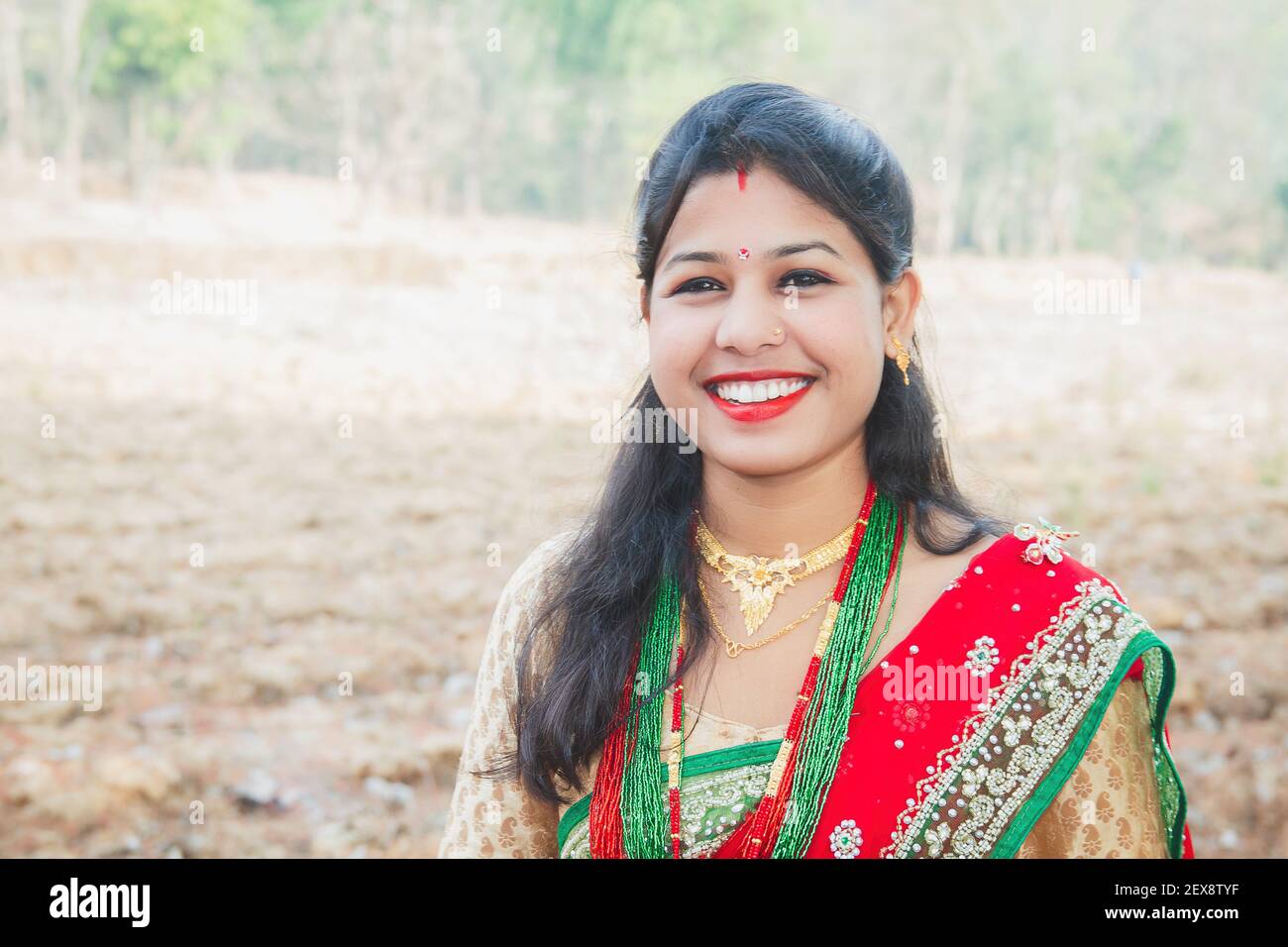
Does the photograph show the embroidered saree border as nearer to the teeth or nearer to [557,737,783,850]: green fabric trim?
[557,737,783,850]: green fabric trim

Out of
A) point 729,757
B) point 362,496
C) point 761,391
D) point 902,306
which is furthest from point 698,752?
point 362,496

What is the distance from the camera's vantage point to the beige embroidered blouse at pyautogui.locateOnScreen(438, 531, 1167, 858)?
1.58 metres

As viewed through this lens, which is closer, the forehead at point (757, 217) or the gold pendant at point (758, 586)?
the forehead at point (757, 217)

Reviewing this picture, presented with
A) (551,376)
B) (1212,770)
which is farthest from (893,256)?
(551,376)

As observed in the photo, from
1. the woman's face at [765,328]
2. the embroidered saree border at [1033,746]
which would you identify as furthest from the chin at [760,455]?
the embroidered saree border at [1033,746]

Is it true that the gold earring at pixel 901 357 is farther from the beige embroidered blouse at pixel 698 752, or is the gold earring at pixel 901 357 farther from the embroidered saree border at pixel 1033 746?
the beige embroidered blouse at pixel 698 752

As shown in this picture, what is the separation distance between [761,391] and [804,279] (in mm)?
174

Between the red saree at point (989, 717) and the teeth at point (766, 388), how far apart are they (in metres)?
0.41

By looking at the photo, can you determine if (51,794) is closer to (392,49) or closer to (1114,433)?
(1114,433)

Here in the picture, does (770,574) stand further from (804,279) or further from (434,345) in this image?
(434,345)

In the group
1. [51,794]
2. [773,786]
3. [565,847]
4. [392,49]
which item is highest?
[392,49]

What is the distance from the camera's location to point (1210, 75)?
22.7m

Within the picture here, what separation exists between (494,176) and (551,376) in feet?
42.6

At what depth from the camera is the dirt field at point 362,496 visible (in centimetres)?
437
